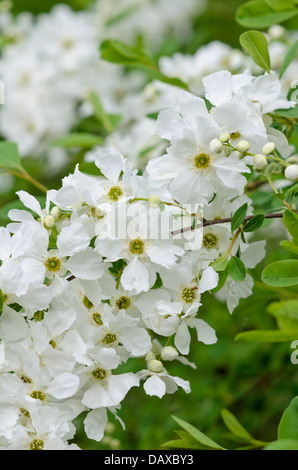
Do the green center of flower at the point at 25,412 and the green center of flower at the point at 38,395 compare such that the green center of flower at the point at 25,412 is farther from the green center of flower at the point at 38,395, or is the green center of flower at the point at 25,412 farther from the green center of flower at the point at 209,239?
the green center of flower at the point at 209,239

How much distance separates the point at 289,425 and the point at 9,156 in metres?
0.86

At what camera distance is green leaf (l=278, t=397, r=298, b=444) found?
0.94m

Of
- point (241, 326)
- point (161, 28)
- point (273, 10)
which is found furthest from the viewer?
point (161, 28)

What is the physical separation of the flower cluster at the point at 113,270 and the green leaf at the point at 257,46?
0.40 feet

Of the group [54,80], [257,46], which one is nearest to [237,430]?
[257,46]

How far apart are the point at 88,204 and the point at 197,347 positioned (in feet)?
3.89

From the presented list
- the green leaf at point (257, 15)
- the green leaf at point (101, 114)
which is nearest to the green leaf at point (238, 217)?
the green leaf at point (257, 15)

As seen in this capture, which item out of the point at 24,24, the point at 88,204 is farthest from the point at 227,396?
the point at 24,24

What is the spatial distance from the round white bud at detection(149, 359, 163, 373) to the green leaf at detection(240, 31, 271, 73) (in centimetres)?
57

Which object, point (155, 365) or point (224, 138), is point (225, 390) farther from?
point (224, 138)

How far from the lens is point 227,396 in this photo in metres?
1.94

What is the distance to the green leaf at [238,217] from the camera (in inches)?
40.6

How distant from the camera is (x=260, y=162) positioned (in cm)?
100
